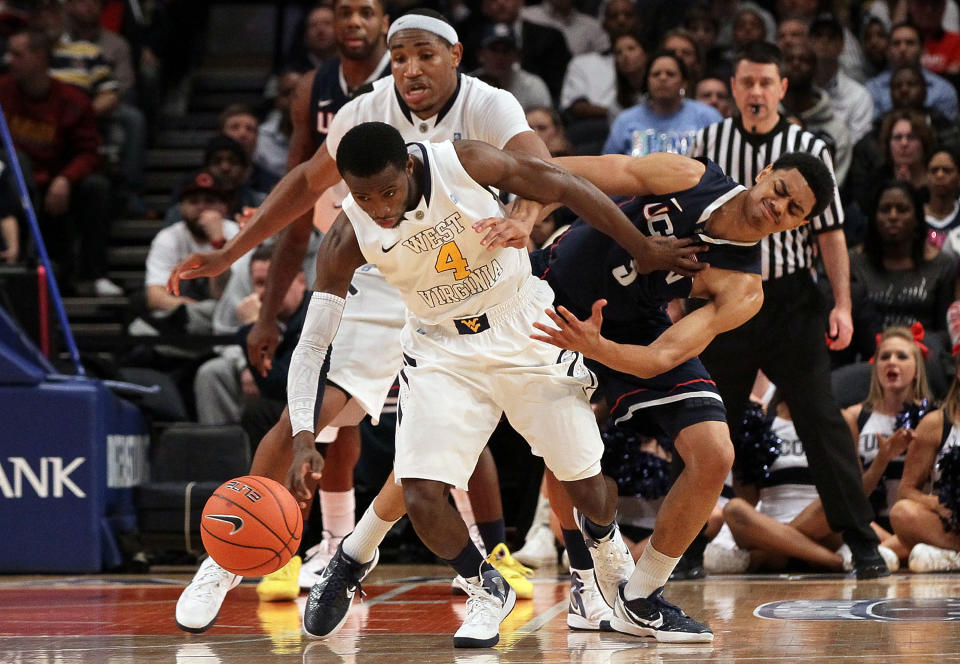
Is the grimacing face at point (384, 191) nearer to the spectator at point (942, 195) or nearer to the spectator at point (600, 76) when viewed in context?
the spectator at point (942, 195)

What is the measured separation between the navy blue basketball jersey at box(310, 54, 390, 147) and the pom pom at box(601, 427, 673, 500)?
1982mm

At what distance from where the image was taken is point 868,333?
24.2ft

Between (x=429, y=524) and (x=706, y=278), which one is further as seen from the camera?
(x=706, y=278)

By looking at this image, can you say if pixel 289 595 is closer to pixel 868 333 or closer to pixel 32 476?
pixel 32 476

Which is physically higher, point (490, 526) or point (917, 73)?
point (917, 73)

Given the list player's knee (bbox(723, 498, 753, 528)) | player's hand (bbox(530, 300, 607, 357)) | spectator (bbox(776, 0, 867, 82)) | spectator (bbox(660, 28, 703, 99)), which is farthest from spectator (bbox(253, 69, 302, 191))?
player's hand (bbox(530, 300, 607, 357))

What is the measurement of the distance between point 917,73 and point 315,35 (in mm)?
4300

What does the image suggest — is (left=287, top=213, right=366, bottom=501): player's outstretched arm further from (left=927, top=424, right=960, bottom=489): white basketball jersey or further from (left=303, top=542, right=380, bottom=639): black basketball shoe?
(left=927, top=424, right=960, bottom=489): white basketball jersey

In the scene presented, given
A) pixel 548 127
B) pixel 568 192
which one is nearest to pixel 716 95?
pixel 548 127

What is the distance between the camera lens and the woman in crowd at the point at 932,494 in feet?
20.4

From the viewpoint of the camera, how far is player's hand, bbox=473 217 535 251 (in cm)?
396

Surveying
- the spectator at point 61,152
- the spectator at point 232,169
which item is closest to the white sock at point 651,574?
the spectator at point 232,169

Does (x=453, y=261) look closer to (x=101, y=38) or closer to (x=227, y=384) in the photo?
(x=227, y=384)

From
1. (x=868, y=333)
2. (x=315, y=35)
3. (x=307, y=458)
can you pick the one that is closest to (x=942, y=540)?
(x=868, y=333)
